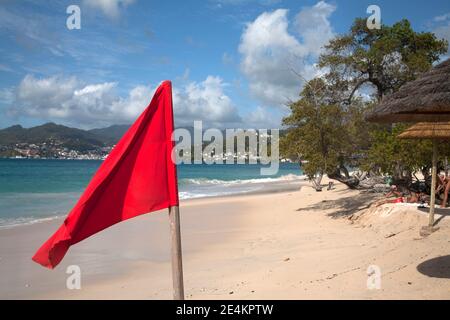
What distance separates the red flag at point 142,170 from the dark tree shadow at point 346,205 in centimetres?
1165

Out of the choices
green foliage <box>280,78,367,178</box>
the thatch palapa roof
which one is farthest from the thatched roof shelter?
green foliage <box>280,78,367,178</box>

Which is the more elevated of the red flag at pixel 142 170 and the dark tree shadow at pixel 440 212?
the red flag at pixel 142 170

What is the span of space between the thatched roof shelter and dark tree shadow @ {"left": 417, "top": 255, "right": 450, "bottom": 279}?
2347mm

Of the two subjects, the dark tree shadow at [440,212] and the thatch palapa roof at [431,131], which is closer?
the thatch palapa roof at [431,131]

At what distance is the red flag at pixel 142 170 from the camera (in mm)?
3227

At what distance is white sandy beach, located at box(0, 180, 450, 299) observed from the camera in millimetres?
6332

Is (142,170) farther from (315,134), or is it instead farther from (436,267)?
(315,134)

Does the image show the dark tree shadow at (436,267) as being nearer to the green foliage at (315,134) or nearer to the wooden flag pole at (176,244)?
the wooden flag pole at (176,244)

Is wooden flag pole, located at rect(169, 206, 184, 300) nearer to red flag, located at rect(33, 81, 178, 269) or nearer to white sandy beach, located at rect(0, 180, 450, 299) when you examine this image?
red flag, located at rect(33, 81, 178, 269)

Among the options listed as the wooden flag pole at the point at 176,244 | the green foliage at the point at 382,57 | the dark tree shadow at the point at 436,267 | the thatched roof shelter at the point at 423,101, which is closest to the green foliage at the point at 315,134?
the green foliage at the point at 382,57

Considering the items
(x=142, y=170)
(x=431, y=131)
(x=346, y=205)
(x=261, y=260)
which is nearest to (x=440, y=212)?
(x=431, y=131)

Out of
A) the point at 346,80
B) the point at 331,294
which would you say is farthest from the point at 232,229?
the point at 331,294
